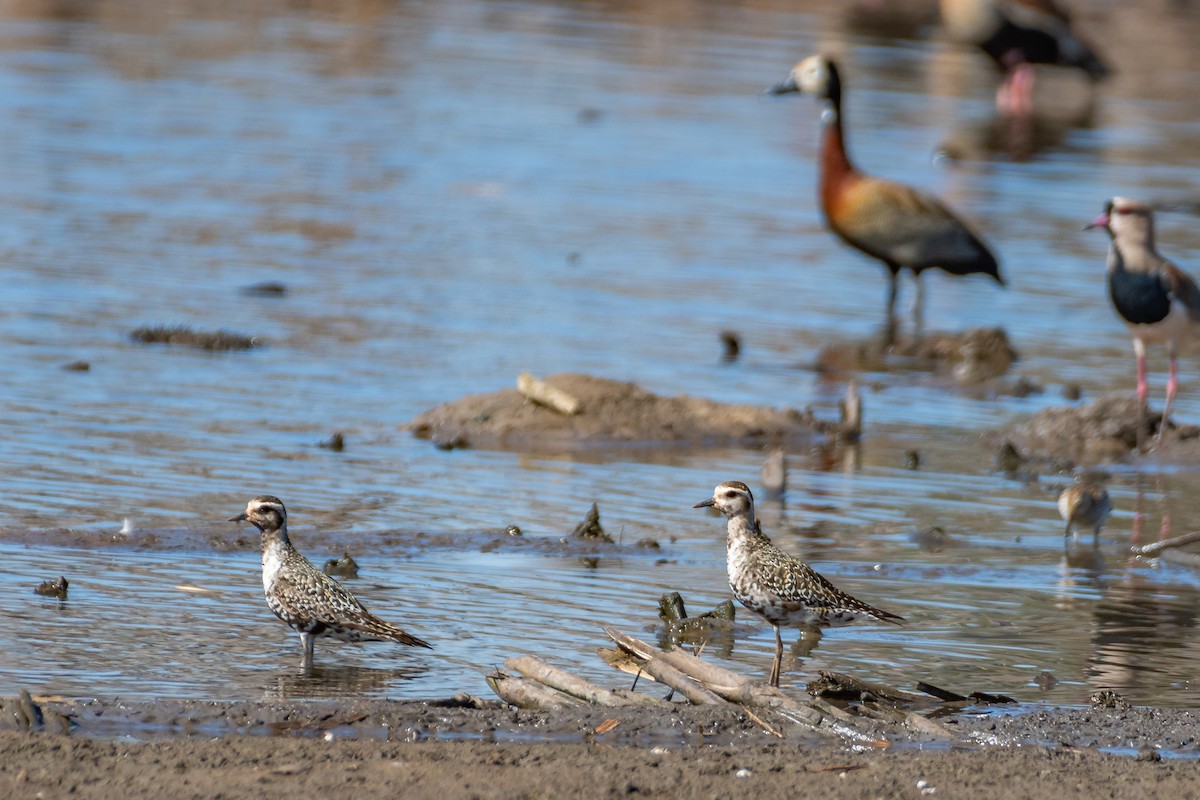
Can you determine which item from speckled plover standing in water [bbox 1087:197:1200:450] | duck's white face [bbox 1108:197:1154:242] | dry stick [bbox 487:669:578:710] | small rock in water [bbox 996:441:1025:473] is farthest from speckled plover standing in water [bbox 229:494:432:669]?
duck's white face [bbox 1108:197:1154:242]

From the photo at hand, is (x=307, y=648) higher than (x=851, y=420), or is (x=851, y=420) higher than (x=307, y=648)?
(x=851, y=420)

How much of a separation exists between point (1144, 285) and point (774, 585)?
24.6ft

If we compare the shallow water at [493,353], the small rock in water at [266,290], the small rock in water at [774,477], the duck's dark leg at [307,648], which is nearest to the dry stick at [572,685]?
the shallow water at [493,353]

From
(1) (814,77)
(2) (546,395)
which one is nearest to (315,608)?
(2) (546,395)

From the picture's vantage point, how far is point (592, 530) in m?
11.1

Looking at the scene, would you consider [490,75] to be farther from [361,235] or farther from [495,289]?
[495,289]

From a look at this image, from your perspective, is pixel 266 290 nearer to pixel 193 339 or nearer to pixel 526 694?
pixel 193 339

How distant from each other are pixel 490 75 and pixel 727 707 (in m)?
32.1

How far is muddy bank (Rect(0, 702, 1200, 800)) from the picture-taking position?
6965 mm

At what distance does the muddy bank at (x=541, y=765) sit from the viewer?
6.96 meters

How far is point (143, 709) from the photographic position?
305 inches

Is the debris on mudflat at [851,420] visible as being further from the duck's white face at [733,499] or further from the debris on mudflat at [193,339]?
the duck's white face at [733,499]

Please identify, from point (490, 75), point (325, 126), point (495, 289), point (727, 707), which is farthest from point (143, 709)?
point (490, 75)

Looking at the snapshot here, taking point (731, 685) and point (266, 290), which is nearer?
point (731, 685)
